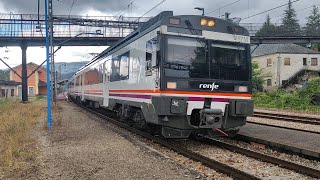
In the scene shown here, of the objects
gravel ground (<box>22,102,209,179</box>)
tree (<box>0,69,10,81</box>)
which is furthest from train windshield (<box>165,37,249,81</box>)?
tree (<box>0,69,10,81</box>)

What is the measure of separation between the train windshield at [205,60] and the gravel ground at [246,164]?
6.27 feet

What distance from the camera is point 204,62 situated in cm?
1005

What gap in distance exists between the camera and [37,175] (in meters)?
7.24

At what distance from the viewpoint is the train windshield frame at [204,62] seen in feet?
31.6

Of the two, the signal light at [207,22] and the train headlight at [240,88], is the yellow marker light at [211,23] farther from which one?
the train headlight at [240,88]

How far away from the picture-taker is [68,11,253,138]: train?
31.4ft

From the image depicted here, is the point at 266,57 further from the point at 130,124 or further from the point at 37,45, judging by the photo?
the point at 130,124

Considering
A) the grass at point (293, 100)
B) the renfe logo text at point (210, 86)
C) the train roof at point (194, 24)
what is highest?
the train roof at point (194, 24)

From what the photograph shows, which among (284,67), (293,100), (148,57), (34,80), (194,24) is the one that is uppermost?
(284,67)

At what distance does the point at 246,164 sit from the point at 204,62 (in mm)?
3026

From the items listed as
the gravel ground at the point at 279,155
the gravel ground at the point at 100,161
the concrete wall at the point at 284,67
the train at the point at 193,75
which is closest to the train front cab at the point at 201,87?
the train at the point at 193,75

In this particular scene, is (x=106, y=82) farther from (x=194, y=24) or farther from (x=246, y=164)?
(x=246, y=164)

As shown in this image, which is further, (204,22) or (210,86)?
(204,22)

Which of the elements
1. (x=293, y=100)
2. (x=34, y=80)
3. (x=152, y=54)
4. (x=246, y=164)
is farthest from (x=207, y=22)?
(x=34, y=80)
